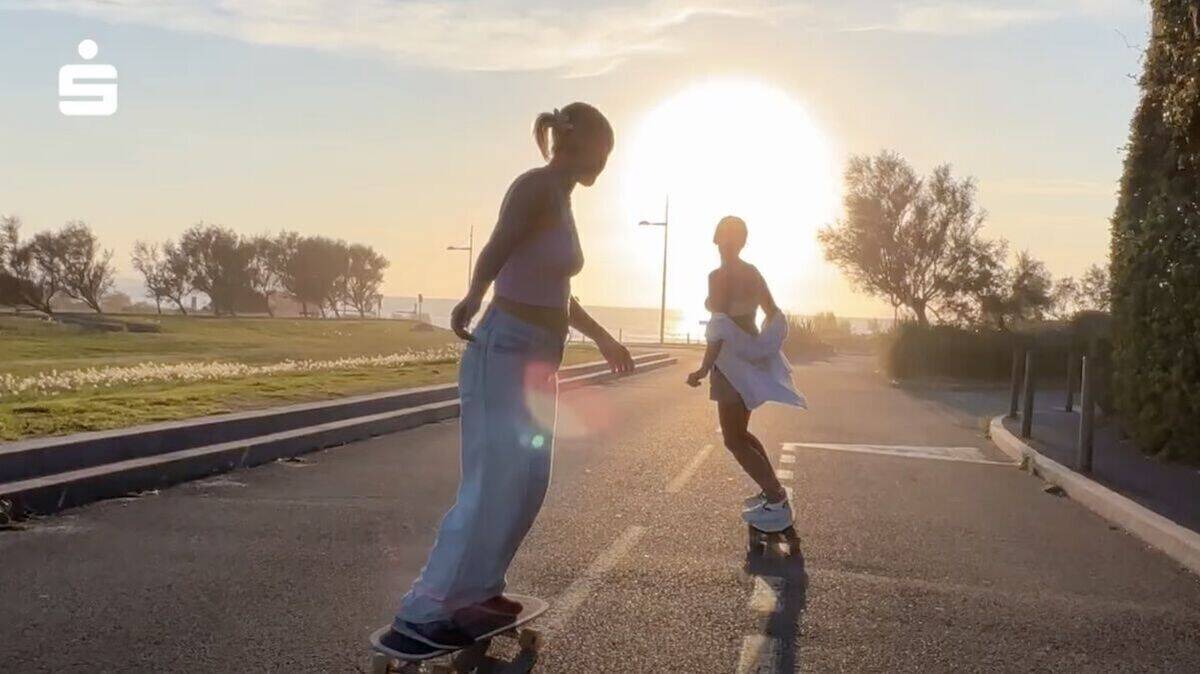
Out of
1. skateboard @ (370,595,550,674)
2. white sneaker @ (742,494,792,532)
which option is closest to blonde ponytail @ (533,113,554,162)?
skateboard @ (370,595,550,674)

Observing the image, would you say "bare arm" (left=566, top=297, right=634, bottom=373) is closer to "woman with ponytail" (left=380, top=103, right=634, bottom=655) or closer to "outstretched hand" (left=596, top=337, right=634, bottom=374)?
"outstretched hand" (left=596, top=337, right=634, bottom=374)

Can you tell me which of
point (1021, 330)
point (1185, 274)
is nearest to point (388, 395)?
point (1185, 274)

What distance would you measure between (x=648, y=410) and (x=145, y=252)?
74.9 meters

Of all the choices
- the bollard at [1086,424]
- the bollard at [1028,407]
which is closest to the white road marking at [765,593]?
the bollard at [1086,424]

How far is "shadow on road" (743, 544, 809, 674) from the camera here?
4891mm

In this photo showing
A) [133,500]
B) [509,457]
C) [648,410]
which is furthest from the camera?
[648,410]

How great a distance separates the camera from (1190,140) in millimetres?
11703

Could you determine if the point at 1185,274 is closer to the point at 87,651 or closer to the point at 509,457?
the point at 509,457

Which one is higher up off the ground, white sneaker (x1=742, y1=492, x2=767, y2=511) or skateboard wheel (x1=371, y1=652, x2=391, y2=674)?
white sneaker (x1=742, y1=492, x2=767, y2=511)

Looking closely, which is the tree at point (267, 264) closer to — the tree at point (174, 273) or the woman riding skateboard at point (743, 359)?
the tree at point (174, 273)

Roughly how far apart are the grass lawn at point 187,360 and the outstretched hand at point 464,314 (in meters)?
6.45

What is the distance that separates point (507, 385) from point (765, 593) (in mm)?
2264

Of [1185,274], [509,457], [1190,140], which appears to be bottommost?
[509,457]

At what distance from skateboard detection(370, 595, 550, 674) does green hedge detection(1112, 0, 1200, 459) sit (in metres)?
8.55
